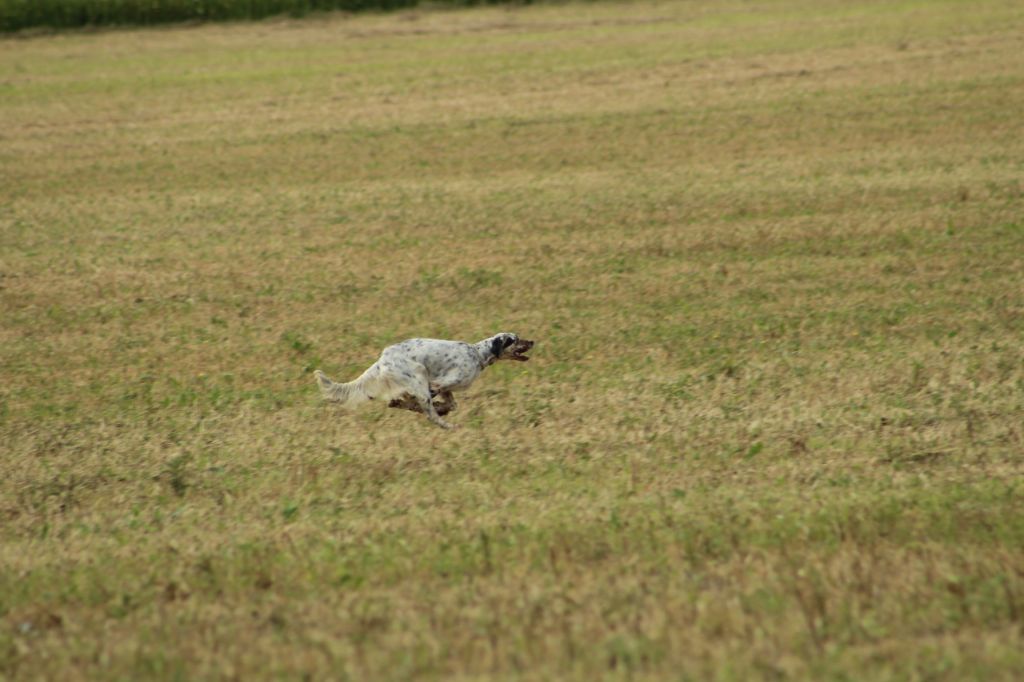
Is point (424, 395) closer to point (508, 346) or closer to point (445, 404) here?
point (445, 404)

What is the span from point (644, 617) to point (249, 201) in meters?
11.4

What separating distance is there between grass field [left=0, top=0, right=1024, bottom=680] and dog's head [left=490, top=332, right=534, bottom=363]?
0.89 feet

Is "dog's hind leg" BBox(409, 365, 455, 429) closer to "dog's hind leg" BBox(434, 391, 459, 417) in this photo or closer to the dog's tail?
"dog's hind leg" BBox(434, 391, 459, 417)

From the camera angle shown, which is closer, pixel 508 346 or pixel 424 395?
pixel 424 395

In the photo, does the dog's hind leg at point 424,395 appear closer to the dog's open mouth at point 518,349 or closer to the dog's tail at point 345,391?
the dog's tail at point 345,391

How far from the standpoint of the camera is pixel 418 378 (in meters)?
8.84

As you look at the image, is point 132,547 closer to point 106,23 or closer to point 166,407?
point 166,407

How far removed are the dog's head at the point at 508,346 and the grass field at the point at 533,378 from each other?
0.27 meters

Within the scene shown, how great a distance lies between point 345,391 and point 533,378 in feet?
4.87

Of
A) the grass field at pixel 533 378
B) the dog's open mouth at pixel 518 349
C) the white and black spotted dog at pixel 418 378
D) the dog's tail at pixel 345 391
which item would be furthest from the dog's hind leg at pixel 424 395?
the dog's open mouth at pixel 518 349

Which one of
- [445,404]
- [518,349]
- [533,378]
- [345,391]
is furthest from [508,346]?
[345,391]

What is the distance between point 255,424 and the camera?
922 cm

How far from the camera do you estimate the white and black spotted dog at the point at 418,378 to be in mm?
8852

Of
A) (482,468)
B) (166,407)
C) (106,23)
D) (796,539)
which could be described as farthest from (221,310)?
(106,23)
